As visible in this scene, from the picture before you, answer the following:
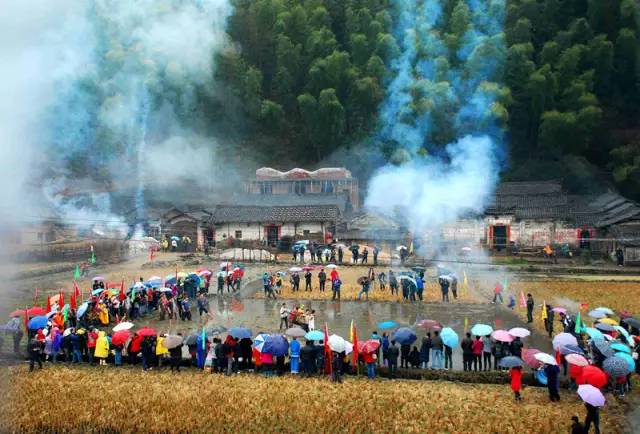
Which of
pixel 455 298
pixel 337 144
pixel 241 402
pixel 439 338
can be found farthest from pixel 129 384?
pixel 337 144

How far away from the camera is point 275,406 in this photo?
10594 millimetres

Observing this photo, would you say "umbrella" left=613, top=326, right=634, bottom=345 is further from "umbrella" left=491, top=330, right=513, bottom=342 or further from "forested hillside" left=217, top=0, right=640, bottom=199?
"forested hillside" left=217, top=0, right=640, bottom=199

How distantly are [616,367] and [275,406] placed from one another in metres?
7.08

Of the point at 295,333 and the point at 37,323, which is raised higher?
the point at 37,323

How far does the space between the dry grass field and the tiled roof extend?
86.2ft

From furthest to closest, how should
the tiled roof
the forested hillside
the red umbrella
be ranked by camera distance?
the forested hillside
the tiled roof
the red umbrella

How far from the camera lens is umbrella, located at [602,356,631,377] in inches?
413

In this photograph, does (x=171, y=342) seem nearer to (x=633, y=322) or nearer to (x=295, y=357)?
(x=295, y=357)

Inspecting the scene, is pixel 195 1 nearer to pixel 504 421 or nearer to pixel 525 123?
pixel 525 123

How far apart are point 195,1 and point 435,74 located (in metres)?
33.1

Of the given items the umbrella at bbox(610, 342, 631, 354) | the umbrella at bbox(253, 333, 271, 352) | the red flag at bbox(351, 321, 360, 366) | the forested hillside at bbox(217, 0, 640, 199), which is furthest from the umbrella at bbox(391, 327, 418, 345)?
the forested hillside at bbox(217, 0, 640, 199)

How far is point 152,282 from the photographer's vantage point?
20.8 metres

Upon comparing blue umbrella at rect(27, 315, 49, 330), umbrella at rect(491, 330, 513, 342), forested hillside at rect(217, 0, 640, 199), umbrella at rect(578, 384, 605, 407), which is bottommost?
umbrella at rect(578, 384, 605, 407)

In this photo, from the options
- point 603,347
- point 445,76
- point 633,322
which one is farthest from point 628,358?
point 445,76
